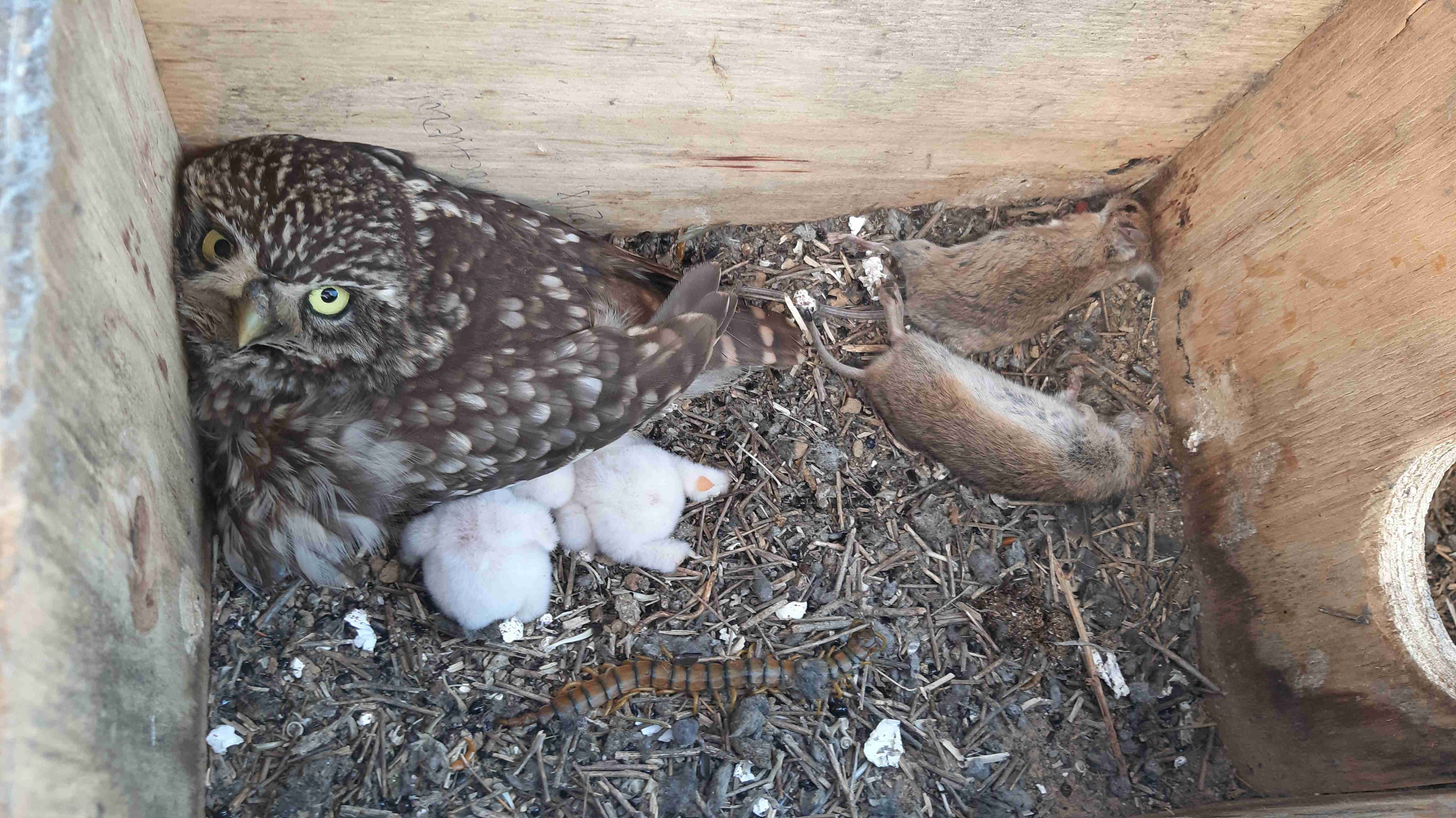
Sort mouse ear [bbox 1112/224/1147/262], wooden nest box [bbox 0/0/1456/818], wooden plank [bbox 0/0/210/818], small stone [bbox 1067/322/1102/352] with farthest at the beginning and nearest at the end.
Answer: small stone [bbox 1067/322/1102/352] → mouse ear [bbox 1112/224/1147/262] → wooden nest box [bbox 0/0/1456/818] → wooden plank [bbox 0/0/210/818]

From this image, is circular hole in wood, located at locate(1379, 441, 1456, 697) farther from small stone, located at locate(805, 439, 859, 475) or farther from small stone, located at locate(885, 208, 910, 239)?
small stone, located at locate(885, 208, 910, 239)

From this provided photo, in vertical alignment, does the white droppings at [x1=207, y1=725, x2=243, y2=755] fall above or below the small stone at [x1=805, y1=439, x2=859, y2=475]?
below

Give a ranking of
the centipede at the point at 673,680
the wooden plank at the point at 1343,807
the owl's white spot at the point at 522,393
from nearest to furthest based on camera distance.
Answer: the wooden plank at the point at 1343,807 → the owl's white spot at the point at 522,393 → the centipede at the point at 673,680

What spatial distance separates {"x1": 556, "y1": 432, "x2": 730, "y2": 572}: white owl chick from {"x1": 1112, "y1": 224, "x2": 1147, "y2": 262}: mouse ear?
148 cm

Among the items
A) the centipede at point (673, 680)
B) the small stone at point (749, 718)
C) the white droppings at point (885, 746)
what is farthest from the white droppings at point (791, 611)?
the white droppings at point (885, 746)

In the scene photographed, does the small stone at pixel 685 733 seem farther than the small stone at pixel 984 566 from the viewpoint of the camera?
No

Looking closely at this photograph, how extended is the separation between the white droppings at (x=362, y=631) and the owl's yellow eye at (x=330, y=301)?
0.79m

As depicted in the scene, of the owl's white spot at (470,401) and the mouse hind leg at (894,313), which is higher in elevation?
the mouse hind leg at (894,313)

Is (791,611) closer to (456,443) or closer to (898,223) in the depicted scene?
(456,443)

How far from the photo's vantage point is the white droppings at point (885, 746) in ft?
7.47

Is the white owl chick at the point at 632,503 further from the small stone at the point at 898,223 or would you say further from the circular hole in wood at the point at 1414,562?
the circular hole in wood at the point at 1414,562

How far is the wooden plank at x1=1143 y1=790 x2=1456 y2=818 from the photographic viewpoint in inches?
67.1

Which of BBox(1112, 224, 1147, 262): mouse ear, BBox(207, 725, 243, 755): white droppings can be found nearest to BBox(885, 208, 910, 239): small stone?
BBox(1112, 224, 1147, 262): mouse ear

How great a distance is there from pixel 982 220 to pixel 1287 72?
2.97ft
